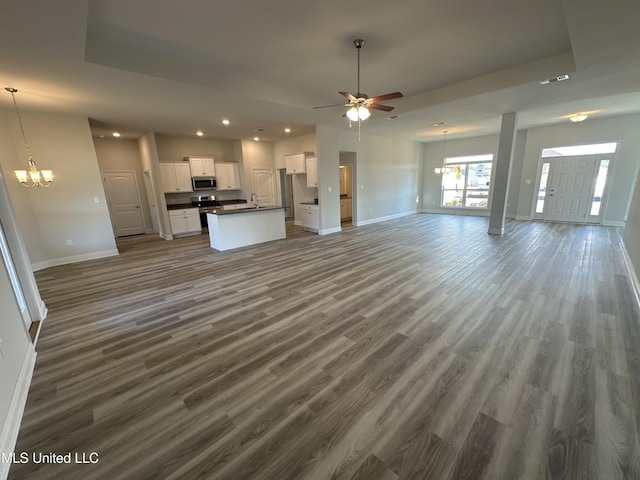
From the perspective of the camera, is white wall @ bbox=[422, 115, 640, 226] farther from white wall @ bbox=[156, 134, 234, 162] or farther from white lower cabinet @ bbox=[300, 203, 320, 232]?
white wall @ bbox=[156, 134, 234, 162]

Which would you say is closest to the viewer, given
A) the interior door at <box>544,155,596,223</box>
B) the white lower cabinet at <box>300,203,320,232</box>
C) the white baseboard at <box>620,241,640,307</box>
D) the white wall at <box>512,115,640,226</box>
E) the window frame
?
the white baseboard at <box>620,241,640,307</box>

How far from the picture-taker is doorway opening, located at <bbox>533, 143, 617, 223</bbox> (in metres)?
7.06

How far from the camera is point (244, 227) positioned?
20.0 ft

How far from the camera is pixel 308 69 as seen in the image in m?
3.88

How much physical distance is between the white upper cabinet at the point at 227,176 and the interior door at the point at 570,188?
33.2 ft

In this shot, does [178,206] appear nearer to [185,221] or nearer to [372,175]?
[185,221]

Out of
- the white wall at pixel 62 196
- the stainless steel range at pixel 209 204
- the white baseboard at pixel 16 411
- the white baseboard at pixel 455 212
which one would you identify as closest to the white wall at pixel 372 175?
the white baseboard at pixel 455 212

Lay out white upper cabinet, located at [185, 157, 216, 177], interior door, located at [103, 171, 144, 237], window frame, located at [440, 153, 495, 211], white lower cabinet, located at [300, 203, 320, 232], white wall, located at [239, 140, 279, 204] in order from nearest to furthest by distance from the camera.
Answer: white lower cabinet, located at [300, 203, 320, 232] → interior door, located at [103, 171, 144, 237] → white upper cabinet, located at [185, 157, 216, 177] → white wall, located at [239, 140, 279, 204] → window frame, located at [440, 153, 495, 211]

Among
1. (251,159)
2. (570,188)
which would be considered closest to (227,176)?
(251,159)

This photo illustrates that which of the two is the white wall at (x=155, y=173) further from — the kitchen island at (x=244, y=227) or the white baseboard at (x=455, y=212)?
the white baseboard at (x=455, y=212)

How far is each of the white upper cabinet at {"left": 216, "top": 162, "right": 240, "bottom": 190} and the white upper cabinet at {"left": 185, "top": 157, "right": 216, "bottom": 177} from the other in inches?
10.4

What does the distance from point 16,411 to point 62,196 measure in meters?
5.13

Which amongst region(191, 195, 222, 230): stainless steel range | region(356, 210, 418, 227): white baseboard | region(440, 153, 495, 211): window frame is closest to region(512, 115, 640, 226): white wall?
region(440, 153, 495, 211): window frame

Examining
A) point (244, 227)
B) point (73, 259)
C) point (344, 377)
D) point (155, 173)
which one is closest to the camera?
point (344, 377)
